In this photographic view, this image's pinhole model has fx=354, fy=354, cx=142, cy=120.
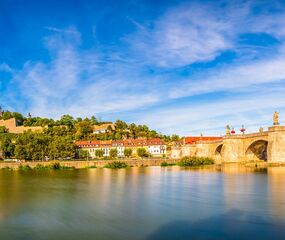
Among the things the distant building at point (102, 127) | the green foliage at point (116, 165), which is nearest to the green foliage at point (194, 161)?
the green foliage at point (116, 165)

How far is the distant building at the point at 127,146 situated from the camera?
98062 millimetres

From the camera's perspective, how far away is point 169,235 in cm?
1545

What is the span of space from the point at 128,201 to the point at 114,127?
10571 centimetres

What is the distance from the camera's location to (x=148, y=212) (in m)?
20.3

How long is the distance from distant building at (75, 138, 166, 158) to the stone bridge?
22.8 meters

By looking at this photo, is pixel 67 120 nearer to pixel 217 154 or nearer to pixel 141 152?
pixel 141 152

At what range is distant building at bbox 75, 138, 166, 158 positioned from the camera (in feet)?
322

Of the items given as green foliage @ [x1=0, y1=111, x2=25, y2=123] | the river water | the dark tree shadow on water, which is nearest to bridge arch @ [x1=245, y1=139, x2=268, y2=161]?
the river water

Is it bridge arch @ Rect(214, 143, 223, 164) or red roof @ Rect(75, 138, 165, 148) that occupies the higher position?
red roof @ Rect(75, 138, 165, 148)

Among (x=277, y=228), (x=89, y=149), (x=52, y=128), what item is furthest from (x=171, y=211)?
(x=52, y=128)

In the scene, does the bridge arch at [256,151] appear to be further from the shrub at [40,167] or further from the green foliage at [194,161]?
the shrub at [40,167]

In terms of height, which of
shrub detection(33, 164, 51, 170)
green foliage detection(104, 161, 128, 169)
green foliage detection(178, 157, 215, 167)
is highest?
green foliage detection(178, 157, 215, 167)

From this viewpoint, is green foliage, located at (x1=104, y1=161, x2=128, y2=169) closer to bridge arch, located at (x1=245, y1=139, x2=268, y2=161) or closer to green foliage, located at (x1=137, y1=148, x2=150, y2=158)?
bridge arch, located at (x1=245, y1=139, x2=268, y2=161)

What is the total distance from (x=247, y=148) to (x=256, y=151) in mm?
2722
